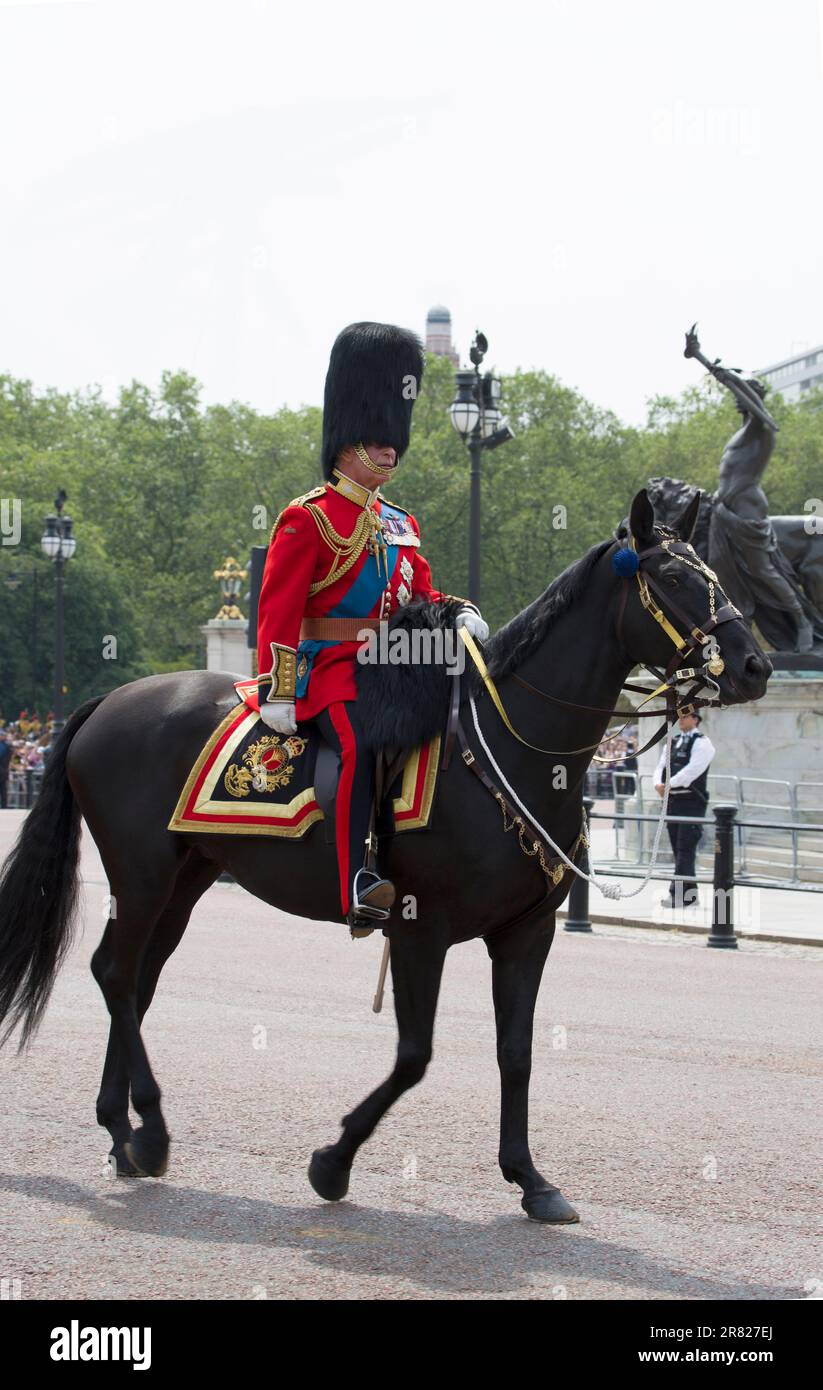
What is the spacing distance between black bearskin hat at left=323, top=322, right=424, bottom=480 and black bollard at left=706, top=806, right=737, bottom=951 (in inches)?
320

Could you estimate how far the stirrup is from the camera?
219 inches

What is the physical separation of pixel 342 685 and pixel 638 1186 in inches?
77.9

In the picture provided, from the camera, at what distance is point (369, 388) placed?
249 inches

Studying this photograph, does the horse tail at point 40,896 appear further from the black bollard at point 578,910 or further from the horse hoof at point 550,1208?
the black bollard at point 578,910

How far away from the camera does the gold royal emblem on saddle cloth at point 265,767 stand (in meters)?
6.09

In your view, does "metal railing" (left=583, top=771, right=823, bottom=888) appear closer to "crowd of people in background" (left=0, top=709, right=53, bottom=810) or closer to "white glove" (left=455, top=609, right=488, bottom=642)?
"white glove" (left=455, top=609, right=488, bottom=642)

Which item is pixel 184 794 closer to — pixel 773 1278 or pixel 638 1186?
pixel 638 1186

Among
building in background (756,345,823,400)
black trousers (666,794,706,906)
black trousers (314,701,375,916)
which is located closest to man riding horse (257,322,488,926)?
black trousers (314,701,375,916)

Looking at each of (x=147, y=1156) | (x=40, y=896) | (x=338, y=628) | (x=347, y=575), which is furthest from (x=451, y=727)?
(x=40, y=896)

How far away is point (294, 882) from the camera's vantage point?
20.0 feet

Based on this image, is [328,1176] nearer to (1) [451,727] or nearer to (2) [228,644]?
(1) [451,727]

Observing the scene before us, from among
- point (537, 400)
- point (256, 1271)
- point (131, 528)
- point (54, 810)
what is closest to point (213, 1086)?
point (54, 810)

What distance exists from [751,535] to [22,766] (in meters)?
23.9

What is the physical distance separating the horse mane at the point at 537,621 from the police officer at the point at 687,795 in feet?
32.0
